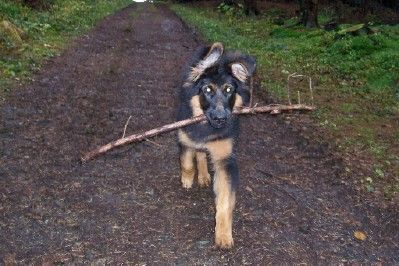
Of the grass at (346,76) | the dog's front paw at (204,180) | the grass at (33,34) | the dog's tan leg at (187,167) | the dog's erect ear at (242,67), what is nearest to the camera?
the dog's erect ear at (242,67)

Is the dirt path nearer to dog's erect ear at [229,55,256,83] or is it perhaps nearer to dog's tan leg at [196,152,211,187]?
dog's tan leg at [196,152,211,187]

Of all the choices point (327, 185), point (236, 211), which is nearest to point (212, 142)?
point (236, 211)

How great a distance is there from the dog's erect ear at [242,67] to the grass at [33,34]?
231 inches

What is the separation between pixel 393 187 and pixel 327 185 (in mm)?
937

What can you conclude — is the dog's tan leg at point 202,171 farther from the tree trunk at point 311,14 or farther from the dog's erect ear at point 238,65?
the tree trunk at point 311,14

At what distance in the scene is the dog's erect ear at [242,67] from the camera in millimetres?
5207

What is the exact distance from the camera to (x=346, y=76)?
12539mm

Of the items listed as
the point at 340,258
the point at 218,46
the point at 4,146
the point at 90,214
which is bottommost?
the point at 340,258

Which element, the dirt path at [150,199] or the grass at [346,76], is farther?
the grass at [346,76]

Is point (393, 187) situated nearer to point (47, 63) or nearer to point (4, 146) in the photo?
point (4, 146)

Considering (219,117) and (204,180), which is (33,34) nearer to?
(204,180)

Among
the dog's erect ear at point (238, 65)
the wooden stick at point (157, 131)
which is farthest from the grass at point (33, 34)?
the dog's erect ear at point (238, 65)

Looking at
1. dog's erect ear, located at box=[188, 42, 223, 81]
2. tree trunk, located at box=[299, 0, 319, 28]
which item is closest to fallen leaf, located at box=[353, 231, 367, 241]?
dog's erect ear, located at box=[188, 42, 223, 81]

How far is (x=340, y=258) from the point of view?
5.04 metres
